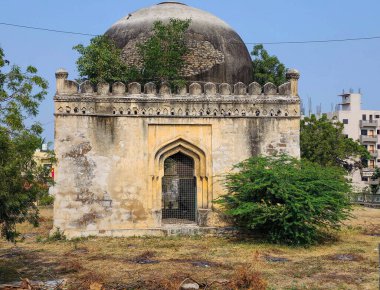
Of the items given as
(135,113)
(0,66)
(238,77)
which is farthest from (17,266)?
(238,77)

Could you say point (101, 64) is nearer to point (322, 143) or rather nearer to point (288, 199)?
point (288, 199)

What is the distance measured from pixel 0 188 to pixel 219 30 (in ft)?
39.8

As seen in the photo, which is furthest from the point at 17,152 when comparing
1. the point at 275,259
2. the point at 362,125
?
the point at 362,125

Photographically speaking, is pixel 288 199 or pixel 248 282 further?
pixel 288 199

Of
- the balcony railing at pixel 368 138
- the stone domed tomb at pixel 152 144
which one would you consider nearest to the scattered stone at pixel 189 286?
the stone domed tomb at pixel 152 144

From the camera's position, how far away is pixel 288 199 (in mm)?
12359

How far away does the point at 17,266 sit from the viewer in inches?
397

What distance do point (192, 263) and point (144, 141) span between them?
4765mm

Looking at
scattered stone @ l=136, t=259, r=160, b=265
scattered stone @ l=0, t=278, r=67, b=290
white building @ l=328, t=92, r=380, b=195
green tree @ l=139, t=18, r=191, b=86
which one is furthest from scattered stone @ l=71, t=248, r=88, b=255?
white building @ l=328, t=92, r=380, b=195

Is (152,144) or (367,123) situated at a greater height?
(367,123)

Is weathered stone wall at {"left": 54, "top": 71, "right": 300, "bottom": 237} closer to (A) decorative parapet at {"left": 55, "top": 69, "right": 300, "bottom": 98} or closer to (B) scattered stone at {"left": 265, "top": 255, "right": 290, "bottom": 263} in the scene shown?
(A) decorative parapet at {"left": 55, "top": 69, "right": 300, "bottom": 98}

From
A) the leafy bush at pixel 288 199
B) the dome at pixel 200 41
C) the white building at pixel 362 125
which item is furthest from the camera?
the white building at pixel 362 125

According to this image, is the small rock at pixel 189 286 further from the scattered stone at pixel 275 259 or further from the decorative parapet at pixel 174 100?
the decorative parapet at pixel 174 100

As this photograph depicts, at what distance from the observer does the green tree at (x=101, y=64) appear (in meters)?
15.5
